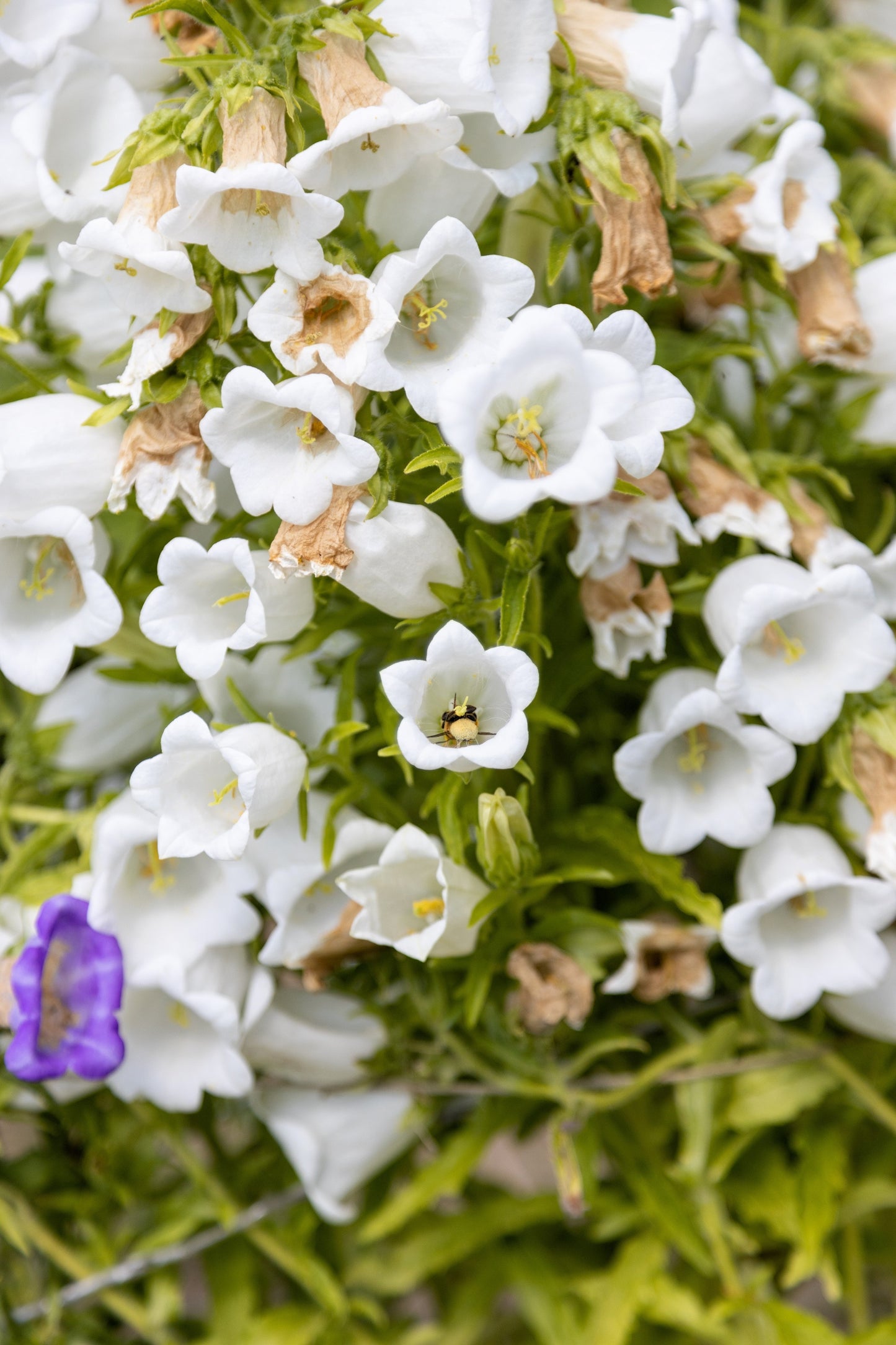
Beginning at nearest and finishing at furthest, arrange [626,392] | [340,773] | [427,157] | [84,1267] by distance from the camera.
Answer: [626,392] → [427,157] → [340,773] → [84,1267]

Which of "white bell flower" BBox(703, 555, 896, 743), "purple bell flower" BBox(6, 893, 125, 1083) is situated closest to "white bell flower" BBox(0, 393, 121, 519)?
"purple bell flower" BBox(6, 893, 125, 1083)

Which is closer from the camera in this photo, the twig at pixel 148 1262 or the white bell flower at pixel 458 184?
the white bell flower at pixel 458 184

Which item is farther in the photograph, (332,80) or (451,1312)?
(451,1312)

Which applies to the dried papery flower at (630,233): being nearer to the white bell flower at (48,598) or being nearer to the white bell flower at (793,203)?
the white bell flower at (793,203)

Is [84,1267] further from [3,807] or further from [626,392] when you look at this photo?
[626,392]

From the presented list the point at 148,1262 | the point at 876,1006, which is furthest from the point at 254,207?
the point at 148,1262

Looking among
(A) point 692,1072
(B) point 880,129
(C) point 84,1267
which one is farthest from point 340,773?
(B) point 880,129

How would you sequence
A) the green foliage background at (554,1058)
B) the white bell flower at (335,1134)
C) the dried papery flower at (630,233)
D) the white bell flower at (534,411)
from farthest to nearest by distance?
the white bell flower at (335,1134), the green foliage background at (554,1058), the dried papery flower at (630,233), the white bell flower at (534,411)

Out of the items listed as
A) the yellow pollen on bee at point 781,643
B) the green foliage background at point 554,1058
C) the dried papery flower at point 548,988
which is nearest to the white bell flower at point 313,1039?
the green foliage background at point 554,1058
